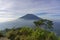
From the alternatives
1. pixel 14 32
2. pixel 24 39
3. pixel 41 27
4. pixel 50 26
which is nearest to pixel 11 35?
pixel 14 32

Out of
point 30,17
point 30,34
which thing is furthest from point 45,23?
point 30,17

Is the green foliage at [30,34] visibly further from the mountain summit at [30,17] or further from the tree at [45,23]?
the mountain summit at [30,17]

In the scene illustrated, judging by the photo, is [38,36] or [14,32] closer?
[38,36]

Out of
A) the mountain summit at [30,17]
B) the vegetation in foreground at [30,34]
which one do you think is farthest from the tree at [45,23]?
the mountain summit at [30,17]

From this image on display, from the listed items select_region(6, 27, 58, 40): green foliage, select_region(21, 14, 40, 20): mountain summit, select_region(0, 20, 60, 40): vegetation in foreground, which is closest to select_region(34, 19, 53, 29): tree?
select_region(0, 20, 60, 40): vegetation in foreground

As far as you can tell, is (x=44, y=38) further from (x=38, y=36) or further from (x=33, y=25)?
(x=33, y=25)

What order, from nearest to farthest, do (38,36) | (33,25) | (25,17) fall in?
(38,36)
(33,25)
(25,17)

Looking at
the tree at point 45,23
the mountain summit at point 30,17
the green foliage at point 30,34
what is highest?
the mountain summit at point 30,17

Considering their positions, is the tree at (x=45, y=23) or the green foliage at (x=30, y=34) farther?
the tree at (x=45, y=23)

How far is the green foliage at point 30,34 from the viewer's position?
177 inches

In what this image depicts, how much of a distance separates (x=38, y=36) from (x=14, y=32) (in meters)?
0.75

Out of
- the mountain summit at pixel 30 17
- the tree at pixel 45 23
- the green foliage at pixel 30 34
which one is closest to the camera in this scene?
the green foliage at pixel 30 34

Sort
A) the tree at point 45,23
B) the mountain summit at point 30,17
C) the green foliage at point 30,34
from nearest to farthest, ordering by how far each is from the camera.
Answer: the green foliage at point 30,34, the tree at point 45,23, the mountain summit at point 30,17

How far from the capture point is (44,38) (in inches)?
179
